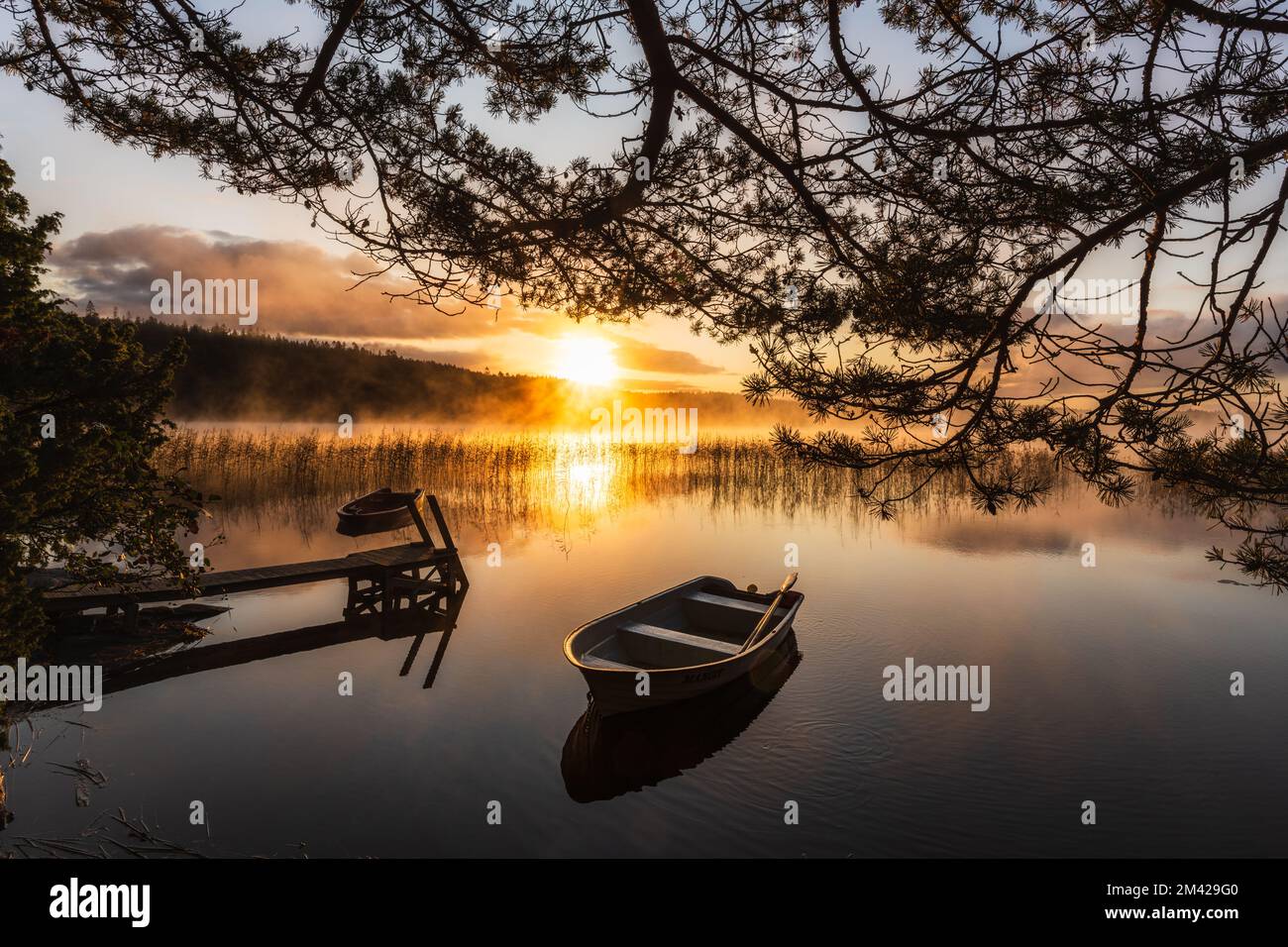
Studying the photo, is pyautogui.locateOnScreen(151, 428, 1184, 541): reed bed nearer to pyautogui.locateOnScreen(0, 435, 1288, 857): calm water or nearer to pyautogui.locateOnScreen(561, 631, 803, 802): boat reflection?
pyautogui.locateOnScreen(0, 435, 1288, 857): calm water

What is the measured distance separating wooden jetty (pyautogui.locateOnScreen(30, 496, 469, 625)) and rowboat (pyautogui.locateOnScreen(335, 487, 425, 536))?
0.48 metres

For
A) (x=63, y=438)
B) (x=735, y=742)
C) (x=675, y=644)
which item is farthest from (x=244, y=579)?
(x=735, y=742)

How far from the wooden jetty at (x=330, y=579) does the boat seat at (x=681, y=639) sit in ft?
14.4

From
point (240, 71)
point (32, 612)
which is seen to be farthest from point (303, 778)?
point (240, 71)

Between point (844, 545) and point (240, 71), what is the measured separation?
45.6 ft

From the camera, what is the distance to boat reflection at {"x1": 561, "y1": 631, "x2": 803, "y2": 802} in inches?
235

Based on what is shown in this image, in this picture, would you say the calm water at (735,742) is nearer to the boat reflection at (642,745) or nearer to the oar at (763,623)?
the boat reflection at (642,745)

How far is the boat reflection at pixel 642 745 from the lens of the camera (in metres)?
5.98

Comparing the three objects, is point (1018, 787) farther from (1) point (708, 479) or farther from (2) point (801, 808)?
(1) point (708, 479)

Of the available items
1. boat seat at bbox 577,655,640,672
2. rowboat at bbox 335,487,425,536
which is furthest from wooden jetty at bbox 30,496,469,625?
boat seat at bbox 577,655,640,672

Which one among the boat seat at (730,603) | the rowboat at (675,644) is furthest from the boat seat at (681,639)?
the boat seat at (730,603)

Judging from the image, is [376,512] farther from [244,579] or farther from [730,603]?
[730,603]

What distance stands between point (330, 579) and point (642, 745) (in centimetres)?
592

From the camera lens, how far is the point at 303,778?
598 centimetres
